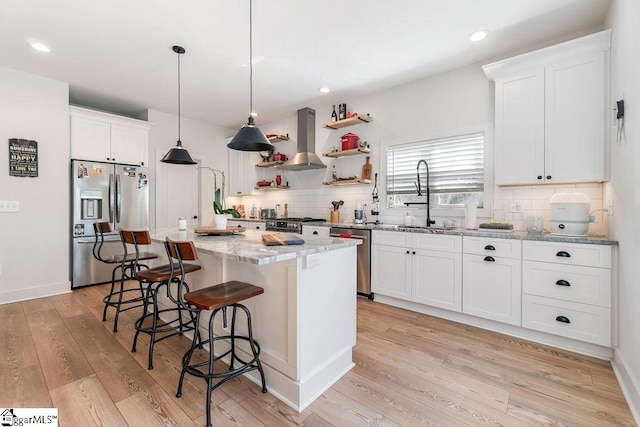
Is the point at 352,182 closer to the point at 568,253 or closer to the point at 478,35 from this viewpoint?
the point at 478,35

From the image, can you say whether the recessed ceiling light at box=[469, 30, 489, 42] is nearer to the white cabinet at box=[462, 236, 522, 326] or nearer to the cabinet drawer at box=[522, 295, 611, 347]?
the white cabinet at box=[462, 236, 522, 326]

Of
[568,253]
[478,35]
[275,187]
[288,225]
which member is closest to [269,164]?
[275,187]

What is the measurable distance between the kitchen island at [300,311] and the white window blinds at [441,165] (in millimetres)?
2050

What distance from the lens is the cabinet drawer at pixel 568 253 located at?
2219 millimetres

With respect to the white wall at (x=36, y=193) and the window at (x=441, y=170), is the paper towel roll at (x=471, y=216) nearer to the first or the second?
the window at (x=441, y=170)

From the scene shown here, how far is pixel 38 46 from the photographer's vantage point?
3.02 metres

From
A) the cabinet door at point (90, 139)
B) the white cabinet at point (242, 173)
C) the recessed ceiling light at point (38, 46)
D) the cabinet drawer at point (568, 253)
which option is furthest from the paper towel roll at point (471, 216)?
the cabinet door at point (90, 139)

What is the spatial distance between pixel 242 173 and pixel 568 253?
5131 millimetres

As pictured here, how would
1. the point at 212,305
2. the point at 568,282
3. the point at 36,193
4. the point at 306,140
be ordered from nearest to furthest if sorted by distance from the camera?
the point at 212,305
the point at 568,282
the point at 36,193
the point at 306,140

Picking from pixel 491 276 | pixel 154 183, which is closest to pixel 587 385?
pixel 491 276

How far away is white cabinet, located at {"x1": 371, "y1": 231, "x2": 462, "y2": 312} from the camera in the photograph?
9.66 ft

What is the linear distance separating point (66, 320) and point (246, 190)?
3396 millimetres

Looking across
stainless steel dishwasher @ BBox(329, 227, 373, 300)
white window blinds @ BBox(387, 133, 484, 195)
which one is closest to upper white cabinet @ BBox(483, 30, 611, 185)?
white window blinds @ BBox(387, 133, 484, 195)

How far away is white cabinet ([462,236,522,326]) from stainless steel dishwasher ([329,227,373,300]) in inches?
42.5
